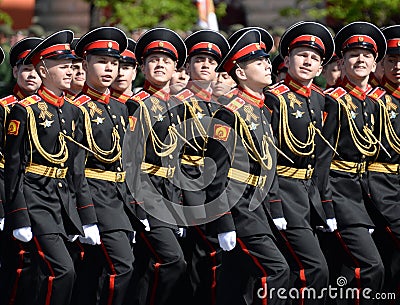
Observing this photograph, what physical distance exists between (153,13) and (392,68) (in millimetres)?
11589

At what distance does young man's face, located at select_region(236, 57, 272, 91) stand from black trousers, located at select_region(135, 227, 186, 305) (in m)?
1.26

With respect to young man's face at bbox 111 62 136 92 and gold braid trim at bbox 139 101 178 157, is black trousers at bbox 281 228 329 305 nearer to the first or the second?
gold braid trim at bbox 139 101 178 157

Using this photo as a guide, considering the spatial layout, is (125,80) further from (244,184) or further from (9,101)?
(244,184)

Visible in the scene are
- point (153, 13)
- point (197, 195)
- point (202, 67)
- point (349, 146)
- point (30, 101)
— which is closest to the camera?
point (30, 101)

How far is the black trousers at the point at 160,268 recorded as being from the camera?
884 centimetres

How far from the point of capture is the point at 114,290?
8.51 meters

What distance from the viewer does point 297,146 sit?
8617 millimetres

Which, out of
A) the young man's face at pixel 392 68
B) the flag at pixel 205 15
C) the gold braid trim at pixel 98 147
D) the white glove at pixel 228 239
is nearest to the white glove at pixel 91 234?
the gold braid trim at pixel 98 147

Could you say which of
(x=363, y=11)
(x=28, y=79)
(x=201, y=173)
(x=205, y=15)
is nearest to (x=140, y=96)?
(x=201, y=173)

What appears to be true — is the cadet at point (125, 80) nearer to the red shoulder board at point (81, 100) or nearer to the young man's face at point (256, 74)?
the red shoulder board at point (81, 100)

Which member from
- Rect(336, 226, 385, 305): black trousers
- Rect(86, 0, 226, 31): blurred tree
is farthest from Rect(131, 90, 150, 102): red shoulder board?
Rect(86, 0, 226, 31): blurred tree

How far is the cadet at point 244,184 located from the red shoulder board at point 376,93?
117 cm

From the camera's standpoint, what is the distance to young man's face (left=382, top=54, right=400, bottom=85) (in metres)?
9.52

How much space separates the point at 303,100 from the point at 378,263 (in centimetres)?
127
